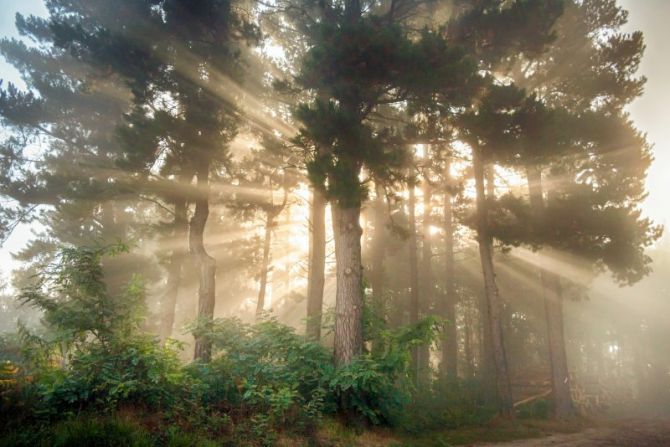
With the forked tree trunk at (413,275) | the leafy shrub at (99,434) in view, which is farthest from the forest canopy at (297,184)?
the forked tree trunk at (413,275)

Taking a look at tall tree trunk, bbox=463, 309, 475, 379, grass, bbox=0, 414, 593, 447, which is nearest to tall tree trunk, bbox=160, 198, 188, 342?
grass, bbox=0, 414, 593, 447

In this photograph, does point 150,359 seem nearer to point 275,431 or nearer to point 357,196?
point 275,431

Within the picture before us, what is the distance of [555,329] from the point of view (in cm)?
1479

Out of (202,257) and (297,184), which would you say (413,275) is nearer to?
(297,184)

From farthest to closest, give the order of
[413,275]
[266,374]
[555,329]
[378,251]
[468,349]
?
[468,349] < [378,251] < [413,275] < [555,329] < [266,374]

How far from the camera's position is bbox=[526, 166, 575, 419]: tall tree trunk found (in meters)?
14.0

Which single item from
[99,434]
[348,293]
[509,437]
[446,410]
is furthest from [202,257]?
[509,437]

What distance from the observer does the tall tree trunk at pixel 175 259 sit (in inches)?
534

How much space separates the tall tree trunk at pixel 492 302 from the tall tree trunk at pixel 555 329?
1844mm

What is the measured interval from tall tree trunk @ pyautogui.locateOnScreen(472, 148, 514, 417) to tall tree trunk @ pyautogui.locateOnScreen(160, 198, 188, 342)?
417 inches

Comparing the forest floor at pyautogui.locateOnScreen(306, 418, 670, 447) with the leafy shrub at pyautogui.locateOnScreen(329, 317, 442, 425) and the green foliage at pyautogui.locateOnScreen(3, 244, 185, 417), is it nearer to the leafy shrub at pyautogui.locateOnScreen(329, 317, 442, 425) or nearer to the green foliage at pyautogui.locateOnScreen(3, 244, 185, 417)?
the leafy shrub at pyautogui.locateOnScreen(329, 317, 442, 425)

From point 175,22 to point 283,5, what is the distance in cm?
384

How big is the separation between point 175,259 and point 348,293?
10819 millimetres

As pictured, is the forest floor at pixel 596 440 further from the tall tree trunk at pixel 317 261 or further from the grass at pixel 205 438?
the tall tree trunk at pixel 317 261
